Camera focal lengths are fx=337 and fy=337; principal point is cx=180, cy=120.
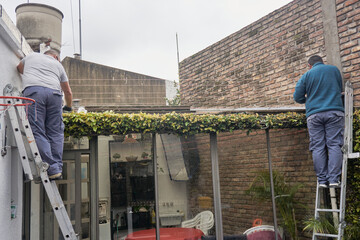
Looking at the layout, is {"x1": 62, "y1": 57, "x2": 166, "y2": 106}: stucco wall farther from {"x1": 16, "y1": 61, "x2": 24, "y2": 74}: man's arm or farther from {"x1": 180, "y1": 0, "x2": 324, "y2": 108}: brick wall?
{"x1": 16, "y1": 61, "x2": 24, "y2": 74}: man's arm

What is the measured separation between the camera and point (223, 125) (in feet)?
15.4

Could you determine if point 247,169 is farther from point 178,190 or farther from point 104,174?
point 104,174

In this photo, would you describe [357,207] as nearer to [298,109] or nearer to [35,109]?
[298,109]

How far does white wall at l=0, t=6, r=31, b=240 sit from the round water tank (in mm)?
1284

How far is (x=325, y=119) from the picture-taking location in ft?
14.1

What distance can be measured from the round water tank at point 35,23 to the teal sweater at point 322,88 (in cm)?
356

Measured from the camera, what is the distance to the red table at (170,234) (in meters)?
4.43

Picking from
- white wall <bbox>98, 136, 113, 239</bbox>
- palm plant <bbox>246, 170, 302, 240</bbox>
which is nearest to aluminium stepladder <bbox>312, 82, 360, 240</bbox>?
palm plant <bbox>246, 170, 302, 240</bbox>

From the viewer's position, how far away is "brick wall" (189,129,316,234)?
4.80 metres

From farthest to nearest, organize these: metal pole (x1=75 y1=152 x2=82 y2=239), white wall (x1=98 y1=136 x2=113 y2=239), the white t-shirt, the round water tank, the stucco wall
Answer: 1. the stucco wall
2. the round water tank
3. white wall (x1=98 y1=136 x2=113 y2=239)
4. metal pole (x1=75 y1=152 x2=82 y2=239)
5. the white t-shirt

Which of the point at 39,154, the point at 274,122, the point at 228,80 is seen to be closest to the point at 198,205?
the point at 274,122

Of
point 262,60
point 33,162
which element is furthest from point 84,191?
point 262,60

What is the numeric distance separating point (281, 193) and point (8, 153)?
3.72 metres

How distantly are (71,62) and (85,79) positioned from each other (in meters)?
0.79
